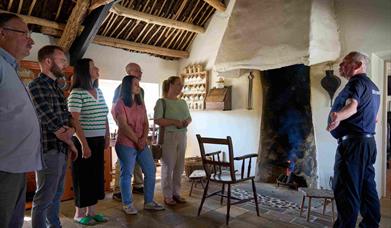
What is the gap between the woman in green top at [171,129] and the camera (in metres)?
3.20

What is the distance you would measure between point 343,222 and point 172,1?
401 cm

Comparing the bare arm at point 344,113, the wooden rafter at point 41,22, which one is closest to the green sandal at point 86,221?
the bare arm at point 344,113

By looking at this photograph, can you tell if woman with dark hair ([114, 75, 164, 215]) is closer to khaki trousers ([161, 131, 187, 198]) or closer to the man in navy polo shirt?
khaki trousers ([161, 131, 187, 198])

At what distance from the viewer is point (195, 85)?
548 cm

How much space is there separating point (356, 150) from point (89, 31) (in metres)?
3.59

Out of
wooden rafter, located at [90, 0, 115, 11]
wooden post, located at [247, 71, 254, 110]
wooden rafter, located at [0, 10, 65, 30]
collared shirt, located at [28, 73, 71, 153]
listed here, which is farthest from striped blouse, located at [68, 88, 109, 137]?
wooden post, located at [247, 71, 254, 110]

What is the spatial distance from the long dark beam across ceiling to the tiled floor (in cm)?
212

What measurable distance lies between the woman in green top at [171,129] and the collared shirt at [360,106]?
63.0 inches

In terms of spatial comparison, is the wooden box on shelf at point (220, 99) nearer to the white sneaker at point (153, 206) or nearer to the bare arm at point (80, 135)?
the white sneaker at point (153, 206)

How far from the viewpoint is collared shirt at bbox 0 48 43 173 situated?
4.32 ft

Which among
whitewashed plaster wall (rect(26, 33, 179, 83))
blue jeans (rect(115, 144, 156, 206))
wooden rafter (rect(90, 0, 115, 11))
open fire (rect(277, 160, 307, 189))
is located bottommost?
open fire (rect(277, 160, 307, 189))

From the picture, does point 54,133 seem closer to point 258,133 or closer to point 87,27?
point 87,27

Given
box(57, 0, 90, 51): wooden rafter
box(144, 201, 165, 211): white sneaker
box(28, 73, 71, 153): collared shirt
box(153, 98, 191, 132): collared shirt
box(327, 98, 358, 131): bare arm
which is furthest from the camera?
box(57, 0, 90, 51): wooden rafter

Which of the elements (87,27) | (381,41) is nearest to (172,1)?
(87,27)
